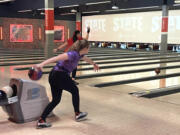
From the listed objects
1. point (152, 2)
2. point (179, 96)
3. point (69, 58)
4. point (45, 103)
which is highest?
point (152, 2)

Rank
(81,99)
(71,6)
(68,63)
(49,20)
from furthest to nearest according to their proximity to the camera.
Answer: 1. (71,6)
2. (49,20)
3. (81,99)
4. (68,63)

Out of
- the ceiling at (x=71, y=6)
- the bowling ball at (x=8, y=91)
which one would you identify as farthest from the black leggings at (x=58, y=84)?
the ceiling at (x=71, y=6)

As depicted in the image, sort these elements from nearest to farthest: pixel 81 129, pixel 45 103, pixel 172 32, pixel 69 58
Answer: pixel 69 58
pixel 81 129
pixel 45 103
pixel 172 32

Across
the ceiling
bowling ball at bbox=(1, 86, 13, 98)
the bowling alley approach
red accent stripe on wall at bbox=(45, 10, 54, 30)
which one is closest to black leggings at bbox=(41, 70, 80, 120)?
the bowling alley approach

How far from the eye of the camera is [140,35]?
19.9 m

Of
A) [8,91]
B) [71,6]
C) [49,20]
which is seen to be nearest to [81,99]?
[8,91]

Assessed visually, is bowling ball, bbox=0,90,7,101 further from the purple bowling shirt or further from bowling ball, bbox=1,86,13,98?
the purple bowling shirt

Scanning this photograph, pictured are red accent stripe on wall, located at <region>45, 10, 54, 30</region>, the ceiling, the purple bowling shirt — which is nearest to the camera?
the purple bowling shirt

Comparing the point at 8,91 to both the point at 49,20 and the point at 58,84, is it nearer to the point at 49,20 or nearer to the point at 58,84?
the point at 58,84

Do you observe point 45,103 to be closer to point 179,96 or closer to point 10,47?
point 179,96

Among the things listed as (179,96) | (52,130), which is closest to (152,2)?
(179,96)

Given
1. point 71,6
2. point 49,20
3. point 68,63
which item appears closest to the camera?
point 68,63

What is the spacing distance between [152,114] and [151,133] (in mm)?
791

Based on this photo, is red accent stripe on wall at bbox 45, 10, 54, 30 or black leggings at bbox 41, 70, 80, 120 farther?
red accent stripe on wall at bbox 45, 10, 54, 30
